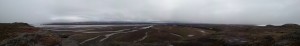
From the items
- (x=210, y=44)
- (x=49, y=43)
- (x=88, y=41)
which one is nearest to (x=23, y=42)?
(x=49, y=43)

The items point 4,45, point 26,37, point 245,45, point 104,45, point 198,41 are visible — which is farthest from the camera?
point 198,41

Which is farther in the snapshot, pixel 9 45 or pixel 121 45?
pixel 121 45

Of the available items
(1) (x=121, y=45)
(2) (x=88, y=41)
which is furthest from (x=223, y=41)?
(2) (x=88, y=41)

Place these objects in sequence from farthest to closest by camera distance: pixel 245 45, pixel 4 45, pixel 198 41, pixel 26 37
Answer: pixel 198 41
pixel 245 45
pixel 26 37
pixel 4 45

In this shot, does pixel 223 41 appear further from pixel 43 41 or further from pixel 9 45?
pixel 9 45

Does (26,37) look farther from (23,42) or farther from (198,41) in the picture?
(198,41)

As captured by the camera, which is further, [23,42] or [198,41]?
[198,41]

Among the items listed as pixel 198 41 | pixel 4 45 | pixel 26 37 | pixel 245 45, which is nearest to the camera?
pixel 4 45

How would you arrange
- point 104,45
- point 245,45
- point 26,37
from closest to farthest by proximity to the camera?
point 26,37 → point 245,45 → point 104,45
